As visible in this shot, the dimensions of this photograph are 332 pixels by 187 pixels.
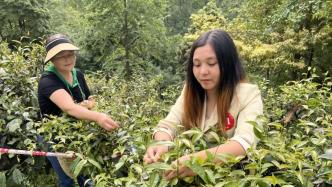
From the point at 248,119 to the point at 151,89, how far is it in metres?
8.62

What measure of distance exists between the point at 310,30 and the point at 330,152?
13.8m

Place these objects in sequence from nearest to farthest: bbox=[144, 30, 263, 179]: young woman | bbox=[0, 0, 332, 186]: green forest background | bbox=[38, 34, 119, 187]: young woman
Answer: bbox=[0, 0, 332, 186]: green forest background < bbox=[144, 30, 263, 179]: young woman < bbox=[38, 34, 119, 187]: young woman

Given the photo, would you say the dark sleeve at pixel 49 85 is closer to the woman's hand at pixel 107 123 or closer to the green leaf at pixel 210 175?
the woman's hand at pixel 107 123

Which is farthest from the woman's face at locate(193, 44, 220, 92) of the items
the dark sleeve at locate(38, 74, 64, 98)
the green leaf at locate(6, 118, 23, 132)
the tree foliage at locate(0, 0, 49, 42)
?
the tree foliage at locate(0, 0, 49, 42)

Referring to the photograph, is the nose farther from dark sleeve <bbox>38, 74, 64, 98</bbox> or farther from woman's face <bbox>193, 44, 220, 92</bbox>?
dark sleeve <bbox>38, 74, 64, 98</bbox>

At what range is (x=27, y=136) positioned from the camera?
295cm

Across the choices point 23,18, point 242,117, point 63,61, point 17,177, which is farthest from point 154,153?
point 23,18

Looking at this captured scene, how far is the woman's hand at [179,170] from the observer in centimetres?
140

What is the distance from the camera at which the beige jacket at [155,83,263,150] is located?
1.68 meters

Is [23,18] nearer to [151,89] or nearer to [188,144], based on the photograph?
[151,89]

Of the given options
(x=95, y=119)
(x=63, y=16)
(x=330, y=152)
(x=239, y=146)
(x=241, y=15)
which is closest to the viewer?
(x=330, y=152)

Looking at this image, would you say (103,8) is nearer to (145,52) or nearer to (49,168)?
(145,52)

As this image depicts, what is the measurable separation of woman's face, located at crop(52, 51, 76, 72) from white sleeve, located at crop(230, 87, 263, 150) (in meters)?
1.55

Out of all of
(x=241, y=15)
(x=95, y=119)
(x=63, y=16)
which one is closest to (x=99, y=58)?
(x=63, y=16)
